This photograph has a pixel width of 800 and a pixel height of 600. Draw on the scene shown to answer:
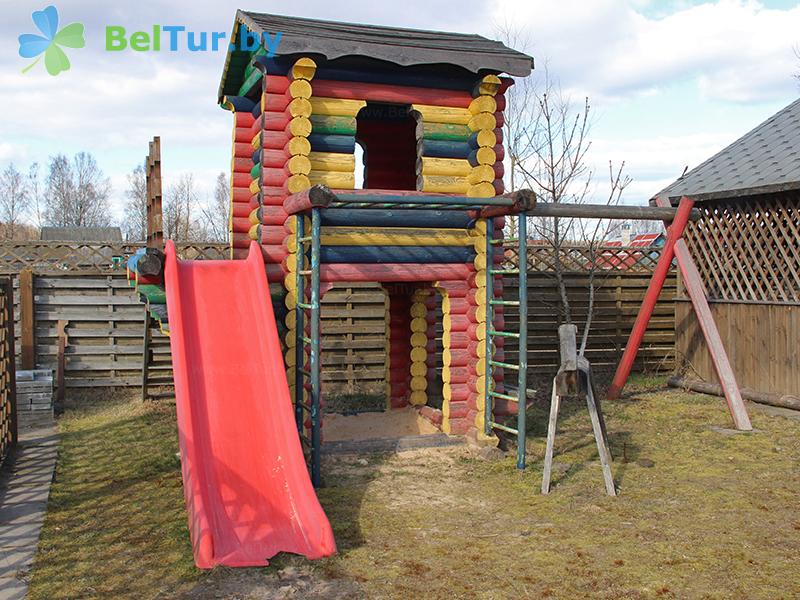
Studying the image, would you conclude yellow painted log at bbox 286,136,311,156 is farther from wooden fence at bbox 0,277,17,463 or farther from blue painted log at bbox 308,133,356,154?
wooden fence at bbox 0,277,17,463

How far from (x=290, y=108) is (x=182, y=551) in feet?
14.1

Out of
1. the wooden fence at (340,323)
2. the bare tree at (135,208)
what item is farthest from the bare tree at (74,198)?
the wooden fence at (340,323)

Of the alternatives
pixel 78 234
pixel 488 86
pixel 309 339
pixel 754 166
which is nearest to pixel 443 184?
pixel 488 86

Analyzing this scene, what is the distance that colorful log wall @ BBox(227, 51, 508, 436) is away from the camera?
25.0 ft

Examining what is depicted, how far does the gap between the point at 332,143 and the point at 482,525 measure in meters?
4.15

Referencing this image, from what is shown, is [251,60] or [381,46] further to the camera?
[251,60]

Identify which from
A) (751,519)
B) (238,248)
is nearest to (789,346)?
(751,519)

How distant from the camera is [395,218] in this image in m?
7.94

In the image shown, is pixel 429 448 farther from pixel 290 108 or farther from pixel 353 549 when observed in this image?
pixel 290 108

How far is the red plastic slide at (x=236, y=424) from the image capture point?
5.28 meters

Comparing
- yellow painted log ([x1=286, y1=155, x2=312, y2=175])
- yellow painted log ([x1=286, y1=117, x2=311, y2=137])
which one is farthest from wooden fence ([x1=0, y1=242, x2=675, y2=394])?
yellow painted log ([x1=286, y1=117, x2=311, y2=137])

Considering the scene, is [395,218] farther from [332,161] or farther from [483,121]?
[483,121]

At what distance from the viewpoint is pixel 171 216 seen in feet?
200

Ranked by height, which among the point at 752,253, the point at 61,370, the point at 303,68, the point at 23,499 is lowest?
the point at 23,499
